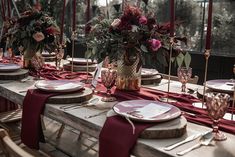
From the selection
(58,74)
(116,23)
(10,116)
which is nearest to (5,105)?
(10,116)

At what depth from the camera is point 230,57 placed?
334cm

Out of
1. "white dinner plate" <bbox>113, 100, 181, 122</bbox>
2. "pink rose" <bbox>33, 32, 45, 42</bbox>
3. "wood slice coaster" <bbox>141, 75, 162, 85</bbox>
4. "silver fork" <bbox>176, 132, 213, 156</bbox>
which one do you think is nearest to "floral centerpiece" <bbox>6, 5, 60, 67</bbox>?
"pink rose" <bbox>33, 32, 45, 42</bbox>

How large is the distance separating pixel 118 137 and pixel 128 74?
663 millimetres

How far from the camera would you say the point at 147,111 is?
1231 mm

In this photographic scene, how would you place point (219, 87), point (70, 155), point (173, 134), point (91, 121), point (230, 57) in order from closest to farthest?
point (173, 134)
point (91, 121)
point (219, 87)
point (70, 155)
point (230, 57)

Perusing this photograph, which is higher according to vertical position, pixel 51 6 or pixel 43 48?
pixel 51 6

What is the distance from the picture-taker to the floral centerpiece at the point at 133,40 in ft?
5.09

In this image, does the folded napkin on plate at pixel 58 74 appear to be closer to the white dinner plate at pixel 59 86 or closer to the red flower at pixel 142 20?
the white dinner plate at pixel 59 86

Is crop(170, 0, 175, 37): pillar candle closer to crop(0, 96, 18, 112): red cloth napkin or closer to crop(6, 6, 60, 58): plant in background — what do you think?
crop(6, 6, 60, 58): plant in background

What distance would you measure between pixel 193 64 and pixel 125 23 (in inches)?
87.3

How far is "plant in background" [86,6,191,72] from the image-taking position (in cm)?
155

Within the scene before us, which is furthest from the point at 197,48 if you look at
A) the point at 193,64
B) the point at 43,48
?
the point at 43,48

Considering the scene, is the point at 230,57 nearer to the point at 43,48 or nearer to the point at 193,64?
the point at 193,64

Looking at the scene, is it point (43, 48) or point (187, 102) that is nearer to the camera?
point (187, 102)
